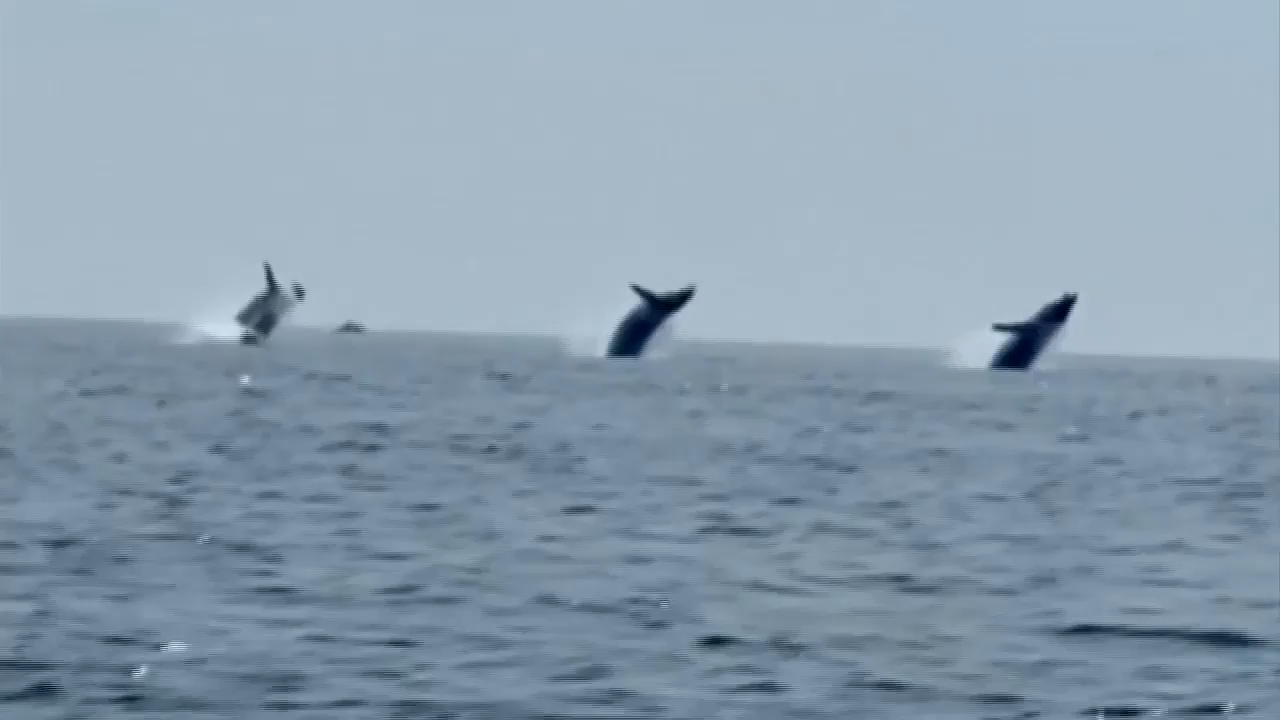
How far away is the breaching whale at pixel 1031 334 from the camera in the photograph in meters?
126

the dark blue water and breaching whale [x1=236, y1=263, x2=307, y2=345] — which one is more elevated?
breaching whale [x1=236, y1=263, x2=307, y2=345]

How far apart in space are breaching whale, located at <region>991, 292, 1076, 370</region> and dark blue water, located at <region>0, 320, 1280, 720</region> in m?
62.3

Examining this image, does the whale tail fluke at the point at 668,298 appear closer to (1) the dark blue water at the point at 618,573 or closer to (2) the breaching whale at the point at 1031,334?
(2) the breaching whale at the point at 1031,334

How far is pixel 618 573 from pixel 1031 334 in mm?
106457

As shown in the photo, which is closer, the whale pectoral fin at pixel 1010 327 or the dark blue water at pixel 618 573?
the dark blue water at pixel 618 573

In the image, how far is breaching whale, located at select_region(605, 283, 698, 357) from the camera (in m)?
116

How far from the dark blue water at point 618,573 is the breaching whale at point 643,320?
5269 centimetres

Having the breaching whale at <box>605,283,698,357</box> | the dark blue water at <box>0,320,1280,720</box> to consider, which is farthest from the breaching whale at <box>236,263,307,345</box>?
the dark blue water at <box>0,320,1280,720</box>

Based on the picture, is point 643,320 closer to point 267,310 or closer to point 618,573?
point 267,310

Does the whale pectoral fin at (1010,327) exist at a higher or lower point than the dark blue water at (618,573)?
higher

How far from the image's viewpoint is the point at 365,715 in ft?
64.3

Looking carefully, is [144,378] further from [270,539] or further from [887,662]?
[887,662]

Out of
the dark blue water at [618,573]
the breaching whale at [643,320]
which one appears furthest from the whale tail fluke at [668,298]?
the dark blue water at [618,573]

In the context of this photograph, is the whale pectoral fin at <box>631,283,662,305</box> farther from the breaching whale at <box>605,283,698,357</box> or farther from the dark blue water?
the dark blue water
